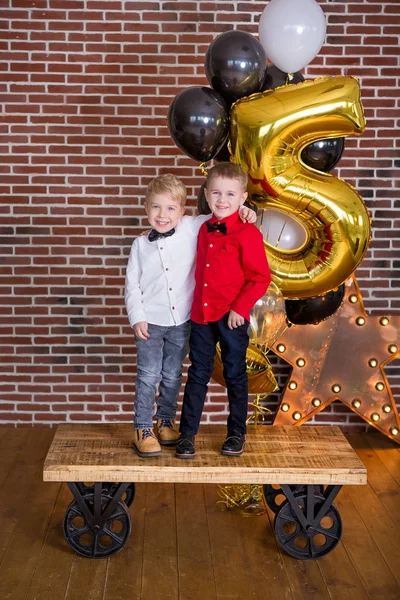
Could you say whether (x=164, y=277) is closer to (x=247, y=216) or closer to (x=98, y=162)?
(x=247, y=216)

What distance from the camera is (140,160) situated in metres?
4.05

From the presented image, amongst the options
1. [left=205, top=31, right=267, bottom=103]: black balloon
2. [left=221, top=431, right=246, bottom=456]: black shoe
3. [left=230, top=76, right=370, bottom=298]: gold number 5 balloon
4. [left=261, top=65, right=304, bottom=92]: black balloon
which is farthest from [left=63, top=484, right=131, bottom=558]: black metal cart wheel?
[left=261, top=65, right=304, bottom=92]: black balloon

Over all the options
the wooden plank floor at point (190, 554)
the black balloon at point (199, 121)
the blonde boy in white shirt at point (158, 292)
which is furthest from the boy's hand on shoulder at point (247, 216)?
the wooden plank floor at point (190, 554)

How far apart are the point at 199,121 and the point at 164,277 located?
56 centimetres

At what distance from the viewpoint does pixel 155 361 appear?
2.90m

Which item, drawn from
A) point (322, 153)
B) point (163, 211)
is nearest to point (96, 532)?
point (163, 211)

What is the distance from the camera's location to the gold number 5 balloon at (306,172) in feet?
9.22

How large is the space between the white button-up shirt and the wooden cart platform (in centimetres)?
48

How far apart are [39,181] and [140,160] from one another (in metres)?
0.53

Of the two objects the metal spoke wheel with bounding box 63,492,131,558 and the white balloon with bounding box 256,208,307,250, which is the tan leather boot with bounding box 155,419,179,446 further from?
the white balloon with bounding box 256,208,307,250

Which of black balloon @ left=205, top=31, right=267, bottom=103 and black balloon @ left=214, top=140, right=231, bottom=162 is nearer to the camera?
black balloon @ left=205, top=31, right=267, bottom=103

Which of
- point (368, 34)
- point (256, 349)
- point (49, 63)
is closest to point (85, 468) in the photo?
point (256, 349)

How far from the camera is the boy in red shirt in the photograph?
8.92 ft

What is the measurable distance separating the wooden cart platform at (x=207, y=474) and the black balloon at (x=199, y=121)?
1.09m
